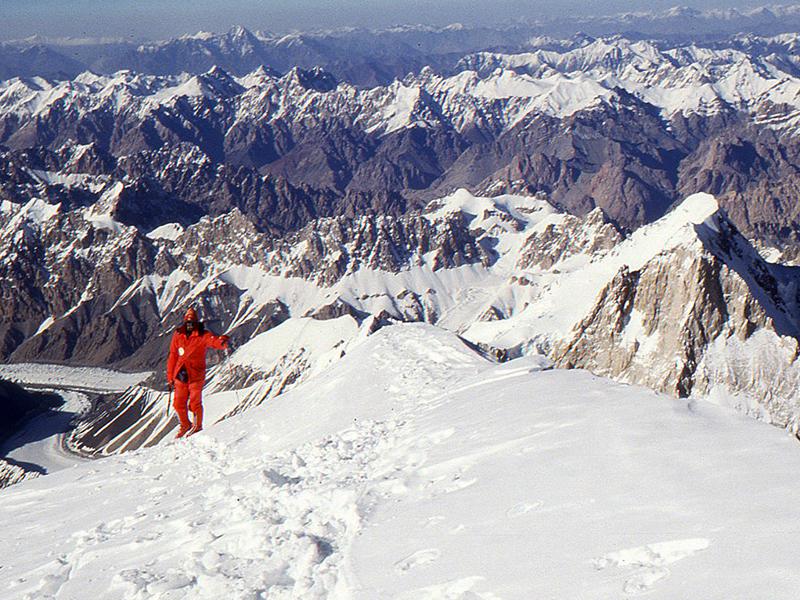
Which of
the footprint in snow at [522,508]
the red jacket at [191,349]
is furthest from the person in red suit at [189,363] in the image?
the footprint in snow at [522,508]

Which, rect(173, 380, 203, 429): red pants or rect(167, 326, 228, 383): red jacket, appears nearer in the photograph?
rect(167, 326, 228, 383): red jacket

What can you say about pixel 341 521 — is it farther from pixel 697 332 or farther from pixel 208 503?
pixel 697 332

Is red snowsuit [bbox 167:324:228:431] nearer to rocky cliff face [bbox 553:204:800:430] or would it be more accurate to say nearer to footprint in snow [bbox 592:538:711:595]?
footprint in snow [bbox 592:538:711:595]

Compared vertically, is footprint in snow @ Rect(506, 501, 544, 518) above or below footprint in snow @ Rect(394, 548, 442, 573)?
above

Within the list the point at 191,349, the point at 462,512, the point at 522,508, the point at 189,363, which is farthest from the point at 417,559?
the point at 189,363

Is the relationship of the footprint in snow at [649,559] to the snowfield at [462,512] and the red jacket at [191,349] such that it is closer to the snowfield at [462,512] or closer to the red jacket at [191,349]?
the snowfield at [462,512]

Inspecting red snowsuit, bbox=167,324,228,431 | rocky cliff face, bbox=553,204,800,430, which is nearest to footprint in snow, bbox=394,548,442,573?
red snowsuit, bbox=167,324,228,431

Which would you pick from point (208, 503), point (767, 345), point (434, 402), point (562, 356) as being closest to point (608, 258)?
point (562, 356)

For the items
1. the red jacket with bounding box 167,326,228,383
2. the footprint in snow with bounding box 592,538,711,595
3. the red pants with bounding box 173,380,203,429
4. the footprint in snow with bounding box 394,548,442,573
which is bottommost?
the red pants with bounding box 173,380,203,429

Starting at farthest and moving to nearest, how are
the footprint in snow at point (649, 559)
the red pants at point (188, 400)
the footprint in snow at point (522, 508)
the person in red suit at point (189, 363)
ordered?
the red pants at point (188, 400)
the person in red suit at point (189, 363)
the footprint in snow at point (522, 508)
the footprint in snow at point (649, 559)
